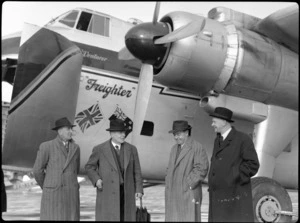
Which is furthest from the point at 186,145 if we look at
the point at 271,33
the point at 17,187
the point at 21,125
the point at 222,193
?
the point at 17,187

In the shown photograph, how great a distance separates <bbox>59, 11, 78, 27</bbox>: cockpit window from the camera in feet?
30.7

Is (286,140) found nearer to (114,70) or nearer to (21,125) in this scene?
(114,70)

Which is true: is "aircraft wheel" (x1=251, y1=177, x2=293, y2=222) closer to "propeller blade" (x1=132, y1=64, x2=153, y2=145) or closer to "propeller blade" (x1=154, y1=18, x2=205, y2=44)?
"propeller blade" (x1=132, y1=64, x2=153, y2=145)

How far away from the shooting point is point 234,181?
476 centimetres

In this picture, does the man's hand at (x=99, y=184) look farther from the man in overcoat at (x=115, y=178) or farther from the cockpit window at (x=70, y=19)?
the cockpit window at (x=70, y=19)

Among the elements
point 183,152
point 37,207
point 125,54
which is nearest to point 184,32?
point 125,54

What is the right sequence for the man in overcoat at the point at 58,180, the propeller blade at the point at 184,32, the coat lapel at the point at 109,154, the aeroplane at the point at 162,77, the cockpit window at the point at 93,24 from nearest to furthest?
the man in overcoat at the point at 58,180, the coat lapel at the point at 109,154, the propeller blade at the point at 184,32, the aeroplane at the point at 162,77, the cockpit window at the point at 93,24

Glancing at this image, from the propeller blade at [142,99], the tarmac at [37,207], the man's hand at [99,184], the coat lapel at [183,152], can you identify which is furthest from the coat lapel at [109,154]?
the propeller blade at [142,99]

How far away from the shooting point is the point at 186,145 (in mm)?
5430

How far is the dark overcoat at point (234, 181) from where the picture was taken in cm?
473

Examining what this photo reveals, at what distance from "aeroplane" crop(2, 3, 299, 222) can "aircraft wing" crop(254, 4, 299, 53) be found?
2 centimetres

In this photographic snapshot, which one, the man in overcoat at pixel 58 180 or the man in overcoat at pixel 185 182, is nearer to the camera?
the man in overcoat at pixel 185 182

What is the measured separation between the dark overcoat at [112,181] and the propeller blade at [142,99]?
2.26 meters

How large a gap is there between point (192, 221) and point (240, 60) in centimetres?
361
